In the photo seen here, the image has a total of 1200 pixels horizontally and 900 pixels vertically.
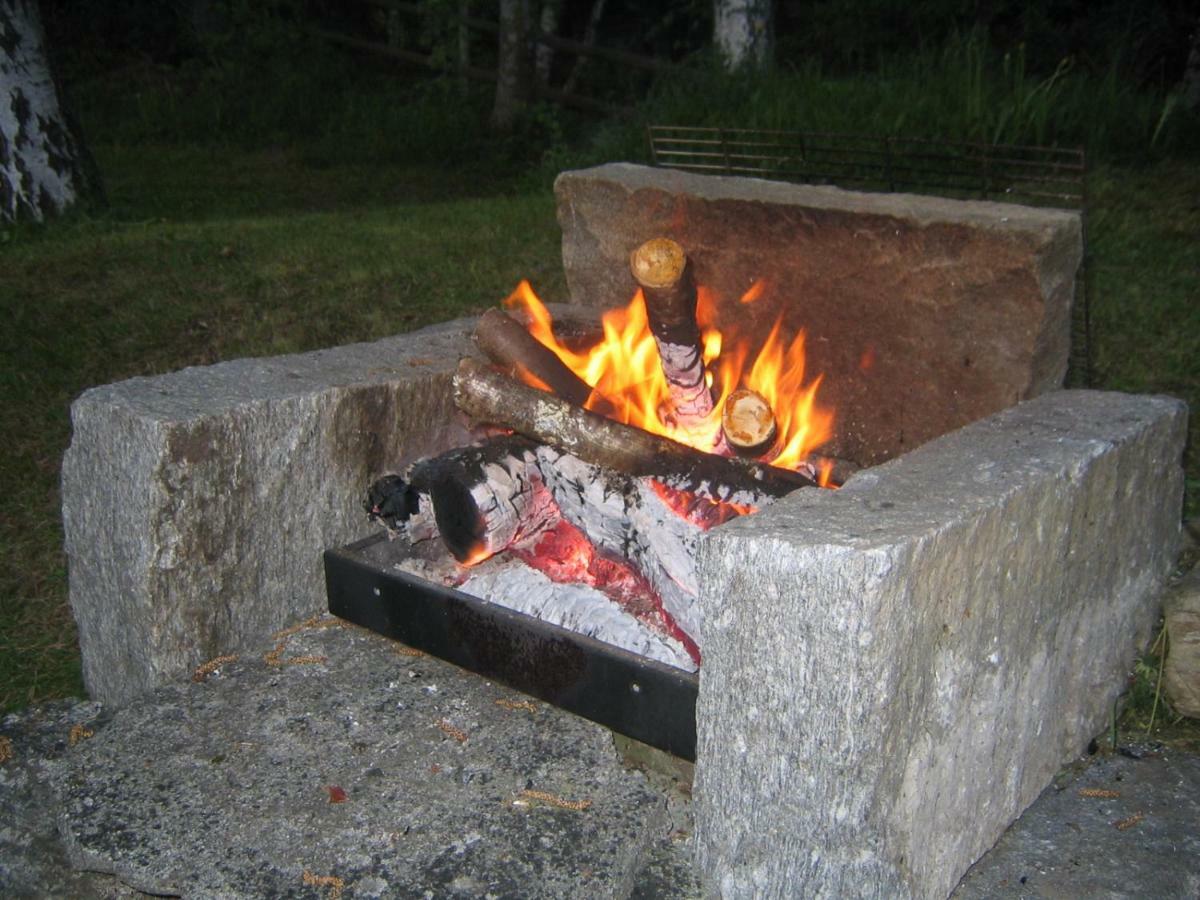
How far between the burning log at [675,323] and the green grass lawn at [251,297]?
58.2 inches

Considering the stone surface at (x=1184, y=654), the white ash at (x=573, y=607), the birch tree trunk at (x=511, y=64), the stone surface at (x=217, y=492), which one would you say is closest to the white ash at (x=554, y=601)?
→ the white ash at (x=573, y=607)

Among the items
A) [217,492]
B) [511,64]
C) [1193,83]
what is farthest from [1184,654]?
[511,64]

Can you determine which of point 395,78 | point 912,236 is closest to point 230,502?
point 912,236

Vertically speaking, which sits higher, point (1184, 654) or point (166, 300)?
point (166, 300)

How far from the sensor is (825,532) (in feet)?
6.31

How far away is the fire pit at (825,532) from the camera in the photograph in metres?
1.93

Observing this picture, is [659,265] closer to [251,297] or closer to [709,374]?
[709,374]

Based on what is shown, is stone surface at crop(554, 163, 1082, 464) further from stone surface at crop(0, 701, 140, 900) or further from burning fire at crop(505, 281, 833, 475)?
stone surface at crop(0, 701, 140, 900)

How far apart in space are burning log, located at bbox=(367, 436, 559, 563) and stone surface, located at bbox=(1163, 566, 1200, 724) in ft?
4.66

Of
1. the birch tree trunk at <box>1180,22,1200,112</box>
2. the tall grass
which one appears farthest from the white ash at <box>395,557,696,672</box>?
the birch tree trunk at <box>1180,22,1200,112</box>

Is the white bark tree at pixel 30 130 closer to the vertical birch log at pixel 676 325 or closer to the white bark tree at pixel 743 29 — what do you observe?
the white bark tree at pixel 743 29

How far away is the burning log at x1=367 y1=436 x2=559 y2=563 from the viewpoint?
280 cm

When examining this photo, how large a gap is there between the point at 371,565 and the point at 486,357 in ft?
2.08

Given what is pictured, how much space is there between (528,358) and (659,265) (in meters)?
0.42
